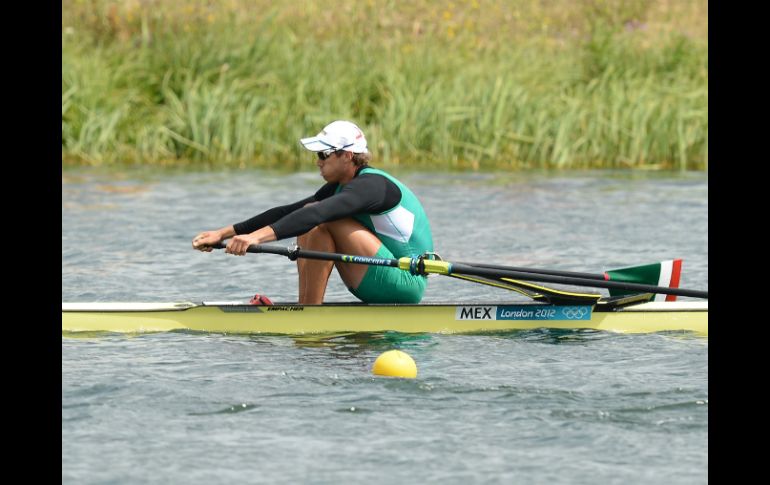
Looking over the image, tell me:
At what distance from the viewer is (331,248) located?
9.43 meters

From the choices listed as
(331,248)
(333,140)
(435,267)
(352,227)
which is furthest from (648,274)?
(333,140)

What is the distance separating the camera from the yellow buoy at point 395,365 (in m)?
8.16

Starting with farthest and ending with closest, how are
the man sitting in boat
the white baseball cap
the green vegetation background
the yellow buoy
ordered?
1. the green vegetation background
2. the white baseball cap
3. the man sitting in boat
4. the yellow buoy

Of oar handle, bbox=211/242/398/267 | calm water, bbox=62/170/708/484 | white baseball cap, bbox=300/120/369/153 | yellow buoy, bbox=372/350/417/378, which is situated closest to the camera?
calm water, bbox=62/170/708/484

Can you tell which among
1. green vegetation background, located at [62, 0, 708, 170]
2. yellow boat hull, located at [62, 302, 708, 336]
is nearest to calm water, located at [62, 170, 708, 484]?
yellow boat hull, located at [62, 302, 708, 336]

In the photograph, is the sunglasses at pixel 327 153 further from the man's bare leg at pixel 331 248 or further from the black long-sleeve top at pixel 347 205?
the man's bare leg at pixel 331 248

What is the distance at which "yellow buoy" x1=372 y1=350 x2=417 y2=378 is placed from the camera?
816 cm

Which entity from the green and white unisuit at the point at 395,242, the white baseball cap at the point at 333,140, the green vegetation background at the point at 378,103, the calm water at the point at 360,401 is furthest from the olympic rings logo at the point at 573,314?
the green vegetation background at the point at 378,103

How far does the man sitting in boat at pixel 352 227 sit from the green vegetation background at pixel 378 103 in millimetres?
9582

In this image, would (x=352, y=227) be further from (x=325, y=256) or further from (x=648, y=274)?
(x=648, y=274)

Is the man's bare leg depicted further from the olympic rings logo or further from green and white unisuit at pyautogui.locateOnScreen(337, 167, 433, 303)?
the olympic rings logo

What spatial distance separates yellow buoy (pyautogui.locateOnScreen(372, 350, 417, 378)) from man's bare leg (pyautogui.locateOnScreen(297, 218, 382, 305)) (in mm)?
1284
